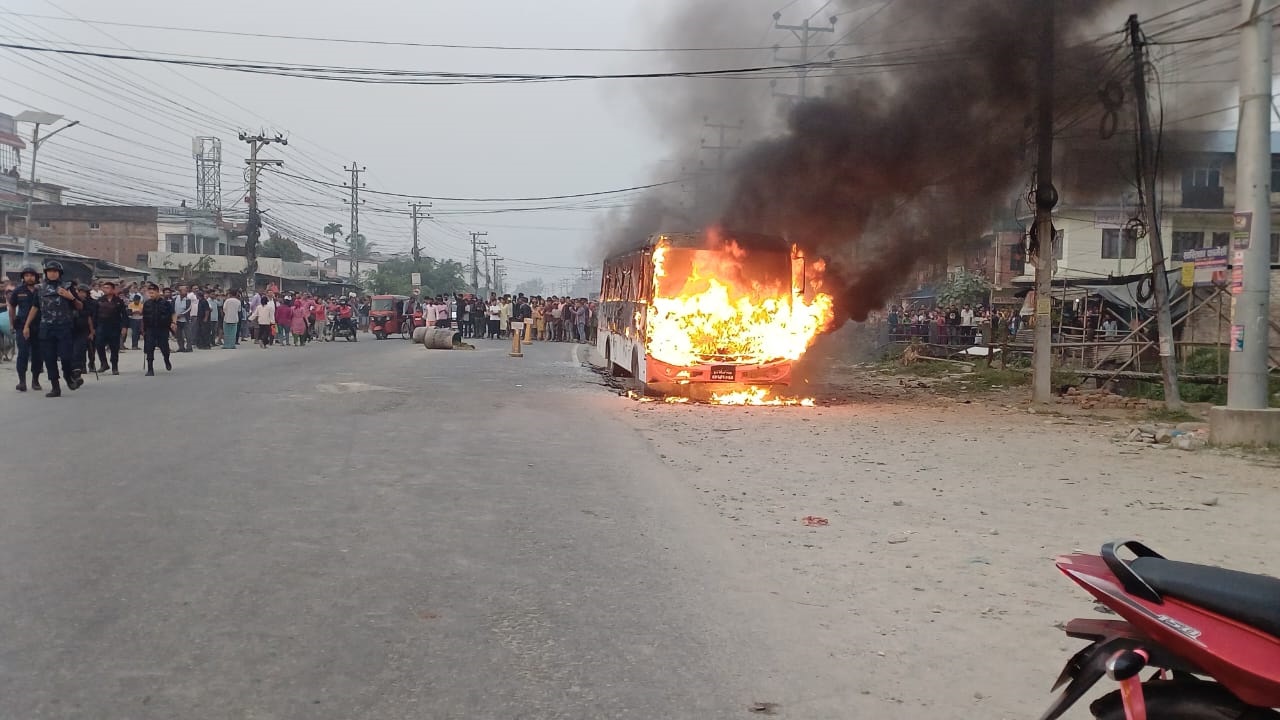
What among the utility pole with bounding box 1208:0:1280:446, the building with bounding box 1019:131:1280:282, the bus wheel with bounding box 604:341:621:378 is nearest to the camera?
the utility pole with bounding box 1208:0:1280:446

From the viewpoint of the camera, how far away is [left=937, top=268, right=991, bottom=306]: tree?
39406mm

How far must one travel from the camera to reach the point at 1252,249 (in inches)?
442

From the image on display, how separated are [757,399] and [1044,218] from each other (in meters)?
5.27

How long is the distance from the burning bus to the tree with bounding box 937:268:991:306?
24.3 metres

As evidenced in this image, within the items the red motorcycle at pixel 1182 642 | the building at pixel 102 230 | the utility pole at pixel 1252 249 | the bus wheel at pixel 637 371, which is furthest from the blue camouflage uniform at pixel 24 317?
the building at pixel 102 230

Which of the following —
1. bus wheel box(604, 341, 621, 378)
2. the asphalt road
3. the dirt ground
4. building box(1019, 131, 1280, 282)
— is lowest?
the dirt ground

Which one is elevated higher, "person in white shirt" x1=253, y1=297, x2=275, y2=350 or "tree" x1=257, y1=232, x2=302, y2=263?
"tree" x1=257, y1=232, x2=302, y2=263

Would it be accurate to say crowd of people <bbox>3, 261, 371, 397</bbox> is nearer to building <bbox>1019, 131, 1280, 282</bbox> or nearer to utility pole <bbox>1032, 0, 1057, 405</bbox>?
utility pole <bbox>1032, 0, 1057, 405</bbox>

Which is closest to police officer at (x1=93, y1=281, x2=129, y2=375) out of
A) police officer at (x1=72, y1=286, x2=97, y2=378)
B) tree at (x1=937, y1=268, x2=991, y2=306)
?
police officer at (x1=72, y1=286, x2=97, y2=378)

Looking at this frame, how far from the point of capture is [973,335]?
31.4 metres

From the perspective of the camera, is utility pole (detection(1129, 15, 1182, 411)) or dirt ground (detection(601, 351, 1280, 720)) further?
utility pole (detection(1129, 15, 1182, 411))

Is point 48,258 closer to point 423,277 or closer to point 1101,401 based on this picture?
point 1101,401

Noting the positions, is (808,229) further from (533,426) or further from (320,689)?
(320,689)

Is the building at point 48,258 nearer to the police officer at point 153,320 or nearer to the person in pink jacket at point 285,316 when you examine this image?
the person in pink jacket at point 285,316
